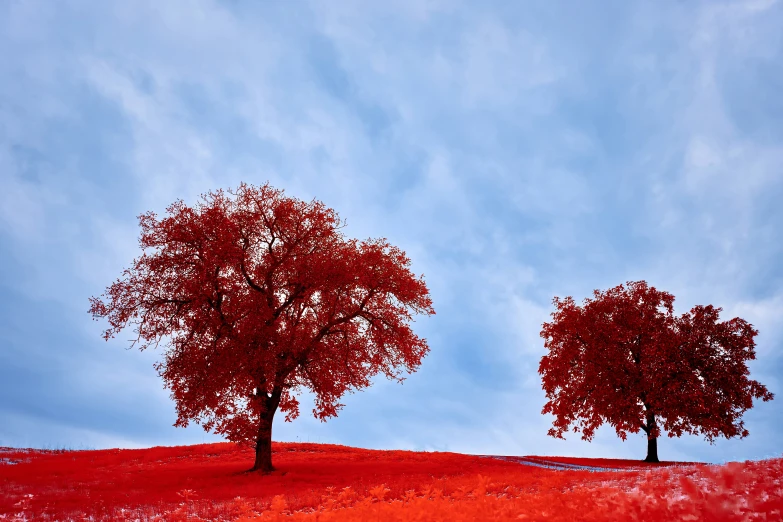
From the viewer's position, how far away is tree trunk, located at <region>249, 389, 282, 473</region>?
2753 cm

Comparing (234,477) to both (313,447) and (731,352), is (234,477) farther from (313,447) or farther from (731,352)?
(731,352)

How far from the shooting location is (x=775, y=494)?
9.29 meters

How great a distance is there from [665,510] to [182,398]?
24.2 meters

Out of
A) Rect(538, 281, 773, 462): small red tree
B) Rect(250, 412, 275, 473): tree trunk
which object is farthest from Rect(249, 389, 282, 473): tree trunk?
Rect(538, 281, 773, 462): small red tree

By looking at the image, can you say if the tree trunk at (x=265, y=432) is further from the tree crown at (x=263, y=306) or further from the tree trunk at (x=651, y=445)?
the tree trunk at (x=651, y=445)

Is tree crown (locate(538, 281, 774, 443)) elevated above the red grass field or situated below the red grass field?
above

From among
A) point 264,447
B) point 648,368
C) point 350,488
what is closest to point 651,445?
point 648,368

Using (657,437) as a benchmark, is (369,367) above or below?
above

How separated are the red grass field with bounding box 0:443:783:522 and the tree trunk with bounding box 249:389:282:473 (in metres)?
0.98

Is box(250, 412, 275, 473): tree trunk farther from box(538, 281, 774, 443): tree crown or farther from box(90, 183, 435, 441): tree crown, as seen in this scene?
box(538, 281, 774, 443): tree crown

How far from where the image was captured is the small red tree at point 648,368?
121 ft

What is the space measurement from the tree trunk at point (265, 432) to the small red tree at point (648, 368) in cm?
2213

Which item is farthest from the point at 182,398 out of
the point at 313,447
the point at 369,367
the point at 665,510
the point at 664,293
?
the point at 664,293

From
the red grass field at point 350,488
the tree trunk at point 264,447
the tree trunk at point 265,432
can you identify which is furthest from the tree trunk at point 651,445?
the tree trunk at point 264,447
